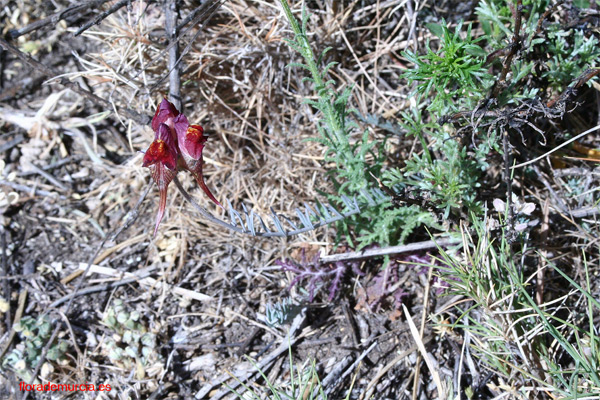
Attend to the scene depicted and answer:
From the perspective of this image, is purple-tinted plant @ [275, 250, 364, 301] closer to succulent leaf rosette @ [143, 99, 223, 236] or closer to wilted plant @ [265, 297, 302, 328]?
wilted plant @ [265, 297, 302, 328]

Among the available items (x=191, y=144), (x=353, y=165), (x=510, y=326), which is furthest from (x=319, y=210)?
(x=510, y=326)

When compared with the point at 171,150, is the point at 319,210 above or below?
below

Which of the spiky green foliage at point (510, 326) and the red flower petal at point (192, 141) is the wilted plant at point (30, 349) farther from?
the spiky green foliage at point (510, 326)

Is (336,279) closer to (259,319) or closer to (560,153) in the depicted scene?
(259,319)

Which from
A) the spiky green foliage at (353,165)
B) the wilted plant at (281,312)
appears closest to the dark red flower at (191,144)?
the spiky green foliage at (353,165)

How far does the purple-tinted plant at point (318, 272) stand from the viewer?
263 centimetres

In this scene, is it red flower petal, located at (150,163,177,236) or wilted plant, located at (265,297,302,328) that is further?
wilted plant, located at (265,297,302,328)

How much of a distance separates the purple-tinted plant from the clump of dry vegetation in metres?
0.01

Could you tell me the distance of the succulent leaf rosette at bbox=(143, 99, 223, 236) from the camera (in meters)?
1.85

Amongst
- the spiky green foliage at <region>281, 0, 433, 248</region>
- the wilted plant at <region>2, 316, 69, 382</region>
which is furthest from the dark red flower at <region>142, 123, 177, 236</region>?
the wilted plant at <region>2, 316, 69, 382</region>

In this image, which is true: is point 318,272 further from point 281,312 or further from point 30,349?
point 30,349

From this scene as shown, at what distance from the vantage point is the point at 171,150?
1.88 meters

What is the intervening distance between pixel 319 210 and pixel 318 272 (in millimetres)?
325

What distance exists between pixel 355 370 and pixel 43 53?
122 inches
